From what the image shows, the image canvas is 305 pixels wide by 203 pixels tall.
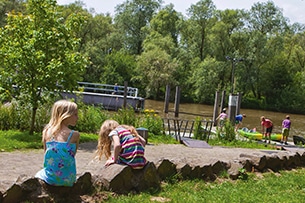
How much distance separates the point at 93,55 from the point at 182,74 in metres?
12.6

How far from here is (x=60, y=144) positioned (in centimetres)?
477

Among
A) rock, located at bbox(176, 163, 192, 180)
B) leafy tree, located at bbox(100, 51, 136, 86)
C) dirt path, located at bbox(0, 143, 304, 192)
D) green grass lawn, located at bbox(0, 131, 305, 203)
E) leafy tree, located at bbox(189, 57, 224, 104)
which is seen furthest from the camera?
leafy tree, located at bbox(100, 51, 136, 86)

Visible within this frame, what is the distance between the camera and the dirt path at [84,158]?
7705mm

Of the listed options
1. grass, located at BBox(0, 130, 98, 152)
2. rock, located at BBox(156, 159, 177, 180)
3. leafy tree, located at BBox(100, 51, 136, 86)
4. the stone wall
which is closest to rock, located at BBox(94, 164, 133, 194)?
the stone wall

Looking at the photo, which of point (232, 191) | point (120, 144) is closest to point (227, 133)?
point (232, 191)

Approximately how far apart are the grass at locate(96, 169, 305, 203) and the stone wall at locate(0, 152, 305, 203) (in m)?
0.18

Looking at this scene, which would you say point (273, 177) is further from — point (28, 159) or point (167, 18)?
point (167, 18)

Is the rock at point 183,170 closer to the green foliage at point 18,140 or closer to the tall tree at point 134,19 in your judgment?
the green foliage at point 18,140

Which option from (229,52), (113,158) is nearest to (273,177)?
(113,158)

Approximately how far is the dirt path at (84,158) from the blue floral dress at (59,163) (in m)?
0.45

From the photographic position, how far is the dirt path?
25.3 ft

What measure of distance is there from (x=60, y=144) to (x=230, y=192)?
3049mm

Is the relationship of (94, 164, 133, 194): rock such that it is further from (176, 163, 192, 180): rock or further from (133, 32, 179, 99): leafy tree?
(133, 32, 179, 99): leafy tree

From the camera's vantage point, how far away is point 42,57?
12.6m
